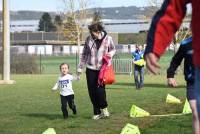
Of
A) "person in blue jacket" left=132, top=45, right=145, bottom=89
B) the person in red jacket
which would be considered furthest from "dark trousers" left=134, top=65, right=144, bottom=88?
the person in red jacket

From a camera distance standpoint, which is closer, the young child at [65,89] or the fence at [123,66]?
the young child at [65,89]

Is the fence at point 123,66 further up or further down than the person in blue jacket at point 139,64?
further down

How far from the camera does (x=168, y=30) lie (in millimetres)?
3605

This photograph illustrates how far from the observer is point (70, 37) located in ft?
198

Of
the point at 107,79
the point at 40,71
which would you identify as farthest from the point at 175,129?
the point at 40,71

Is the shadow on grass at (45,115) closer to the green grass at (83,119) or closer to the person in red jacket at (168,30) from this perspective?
the green grass at (83,119)

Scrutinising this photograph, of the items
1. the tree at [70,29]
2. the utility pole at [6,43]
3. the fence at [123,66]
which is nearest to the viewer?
the utility pole at [6,43]

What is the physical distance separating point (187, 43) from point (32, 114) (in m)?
6.58

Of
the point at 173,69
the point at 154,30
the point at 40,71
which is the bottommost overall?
the point at 40,71

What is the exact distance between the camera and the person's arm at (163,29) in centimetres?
360

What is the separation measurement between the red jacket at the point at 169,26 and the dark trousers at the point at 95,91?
7.63 meters

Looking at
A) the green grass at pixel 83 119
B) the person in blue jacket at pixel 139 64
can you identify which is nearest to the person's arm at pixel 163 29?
the green grass at pixel 83 119

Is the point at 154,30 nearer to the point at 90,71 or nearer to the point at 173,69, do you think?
the point at 173,69

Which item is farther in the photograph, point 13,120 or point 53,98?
point 53,98
